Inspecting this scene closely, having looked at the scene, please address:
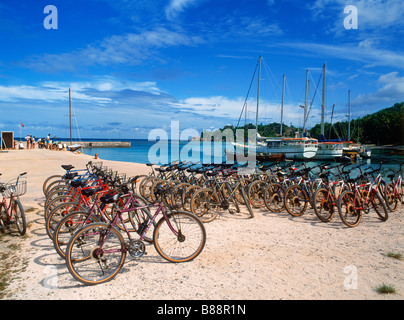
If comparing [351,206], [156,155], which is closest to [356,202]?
[351,206]

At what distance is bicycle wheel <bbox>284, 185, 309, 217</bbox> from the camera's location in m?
6.23

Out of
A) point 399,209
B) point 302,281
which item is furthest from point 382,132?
point 302,281

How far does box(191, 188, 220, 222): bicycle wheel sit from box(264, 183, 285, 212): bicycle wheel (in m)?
1.48

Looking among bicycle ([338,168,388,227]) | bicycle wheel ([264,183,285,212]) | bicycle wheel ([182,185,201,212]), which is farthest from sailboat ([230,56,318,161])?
bicycle wheel ([182,185,201,212])

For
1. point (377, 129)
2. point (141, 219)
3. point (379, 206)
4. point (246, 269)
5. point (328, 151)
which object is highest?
point (377, 129)

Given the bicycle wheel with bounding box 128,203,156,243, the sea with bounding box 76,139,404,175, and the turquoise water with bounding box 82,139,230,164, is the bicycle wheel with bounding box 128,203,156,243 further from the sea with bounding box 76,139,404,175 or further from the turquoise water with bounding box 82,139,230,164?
the turquoise water with bounding box 82,139,230,164

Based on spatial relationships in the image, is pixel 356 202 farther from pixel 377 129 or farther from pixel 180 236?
pixel 377 129

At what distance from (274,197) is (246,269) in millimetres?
3259

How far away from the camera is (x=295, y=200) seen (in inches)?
245

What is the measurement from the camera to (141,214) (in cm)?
409

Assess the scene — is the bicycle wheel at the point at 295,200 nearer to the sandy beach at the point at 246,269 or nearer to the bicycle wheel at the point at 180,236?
the sandy beach at the point at 246,269

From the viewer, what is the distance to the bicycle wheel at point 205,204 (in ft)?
19.0

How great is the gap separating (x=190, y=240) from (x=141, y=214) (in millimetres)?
860
